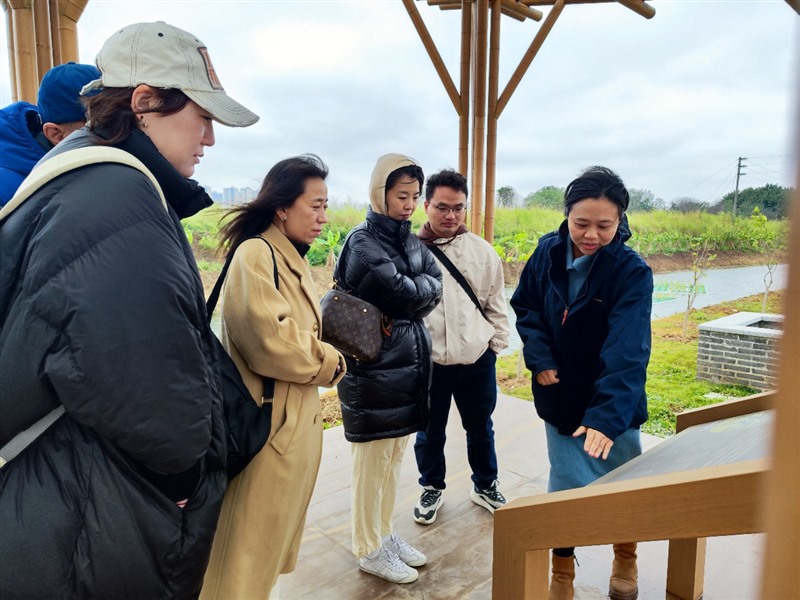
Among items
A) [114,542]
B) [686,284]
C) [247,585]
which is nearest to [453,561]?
[247,585]

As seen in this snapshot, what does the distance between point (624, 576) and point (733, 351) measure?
328 centimetres

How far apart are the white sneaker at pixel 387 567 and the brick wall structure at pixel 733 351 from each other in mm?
3533

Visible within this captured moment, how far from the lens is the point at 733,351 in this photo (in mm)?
4449

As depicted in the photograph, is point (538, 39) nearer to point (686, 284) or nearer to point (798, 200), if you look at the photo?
point (686, 284)

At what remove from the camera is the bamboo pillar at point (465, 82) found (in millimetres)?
4023

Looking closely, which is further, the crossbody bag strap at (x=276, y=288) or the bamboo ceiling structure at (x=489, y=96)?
the crossbody bag strap at (x=276, y=288)

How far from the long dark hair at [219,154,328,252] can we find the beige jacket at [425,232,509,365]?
99 cm

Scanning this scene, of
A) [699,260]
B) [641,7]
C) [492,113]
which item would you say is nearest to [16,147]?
[492,113]

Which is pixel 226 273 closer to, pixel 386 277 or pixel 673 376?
pixel 386 277

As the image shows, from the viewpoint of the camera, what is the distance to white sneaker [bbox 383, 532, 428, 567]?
2094mm

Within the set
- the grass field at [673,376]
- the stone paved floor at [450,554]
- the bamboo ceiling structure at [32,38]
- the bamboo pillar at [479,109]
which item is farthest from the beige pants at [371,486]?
the grass field at [673,376]

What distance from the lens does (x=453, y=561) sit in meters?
2.13

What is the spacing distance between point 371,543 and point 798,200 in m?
2.05

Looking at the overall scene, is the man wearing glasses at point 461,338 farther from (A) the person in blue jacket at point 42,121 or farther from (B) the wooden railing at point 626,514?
(A) the person in blue jacket at point 42,121
